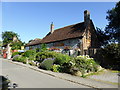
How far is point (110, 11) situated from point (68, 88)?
70.4ft

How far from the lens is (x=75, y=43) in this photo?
74.0 ft

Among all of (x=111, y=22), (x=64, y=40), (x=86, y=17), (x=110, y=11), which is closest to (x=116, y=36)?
(x=111, y=22)

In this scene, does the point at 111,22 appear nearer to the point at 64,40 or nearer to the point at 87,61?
the point at 64,40

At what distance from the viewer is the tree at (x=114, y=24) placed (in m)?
21.7

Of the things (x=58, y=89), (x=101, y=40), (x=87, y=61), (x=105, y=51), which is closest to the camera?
(x=58, y=89)

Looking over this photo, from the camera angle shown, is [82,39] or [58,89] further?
[82,39]

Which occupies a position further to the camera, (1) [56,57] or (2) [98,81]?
(1) [56,57]

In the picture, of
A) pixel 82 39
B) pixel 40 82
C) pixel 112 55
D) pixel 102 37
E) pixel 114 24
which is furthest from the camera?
pixel 102 37

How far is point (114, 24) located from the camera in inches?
893

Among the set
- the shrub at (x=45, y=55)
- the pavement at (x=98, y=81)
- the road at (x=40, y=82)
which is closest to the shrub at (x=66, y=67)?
the pavement at (x=98, y=81)

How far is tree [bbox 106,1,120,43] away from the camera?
21.7 m

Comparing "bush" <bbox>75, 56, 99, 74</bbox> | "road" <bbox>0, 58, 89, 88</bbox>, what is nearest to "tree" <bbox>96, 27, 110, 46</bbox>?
"bush" <bbox>75, 56, 99, 74</bbox>

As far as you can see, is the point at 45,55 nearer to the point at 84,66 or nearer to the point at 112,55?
the point at 84,66

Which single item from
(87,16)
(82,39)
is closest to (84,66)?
(82,39)
